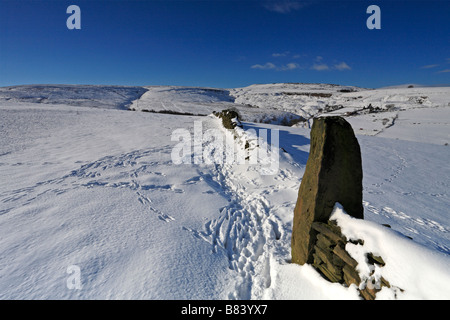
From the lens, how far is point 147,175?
21.8 ft

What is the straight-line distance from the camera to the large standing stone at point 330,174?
2.87 meters

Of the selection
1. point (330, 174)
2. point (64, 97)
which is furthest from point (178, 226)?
point (64, 97)

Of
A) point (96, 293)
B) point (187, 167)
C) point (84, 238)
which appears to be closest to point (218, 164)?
point (187, 167)

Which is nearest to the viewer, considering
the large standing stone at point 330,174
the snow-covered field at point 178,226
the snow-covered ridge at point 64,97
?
the snow-covered field at point 178,226

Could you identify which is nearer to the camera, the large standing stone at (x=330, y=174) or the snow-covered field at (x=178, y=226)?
the snow-covered field at (x=178, y=226)

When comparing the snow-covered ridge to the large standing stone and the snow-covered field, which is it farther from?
the large standing stone

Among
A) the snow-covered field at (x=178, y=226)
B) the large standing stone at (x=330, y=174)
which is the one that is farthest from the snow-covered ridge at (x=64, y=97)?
the large standing stone at (x=330, y=174)

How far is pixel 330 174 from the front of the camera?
290cm

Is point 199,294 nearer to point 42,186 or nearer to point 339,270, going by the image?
point 339,270

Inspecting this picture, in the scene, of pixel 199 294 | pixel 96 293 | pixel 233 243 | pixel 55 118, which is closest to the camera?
pixel 96 293

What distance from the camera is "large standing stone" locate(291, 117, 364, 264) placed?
2.87 metres

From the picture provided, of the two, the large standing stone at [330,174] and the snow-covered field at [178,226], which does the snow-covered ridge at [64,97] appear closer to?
the snow-covered field at [178,226]

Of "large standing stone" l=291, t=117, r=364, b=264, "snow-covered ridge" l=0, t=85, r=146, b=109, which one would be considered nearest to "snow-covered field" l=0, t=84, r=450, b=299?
"large standing stone" l=291, t=117, r=364, b=264

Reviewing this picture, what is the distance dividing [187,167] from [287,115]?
24.5 m
